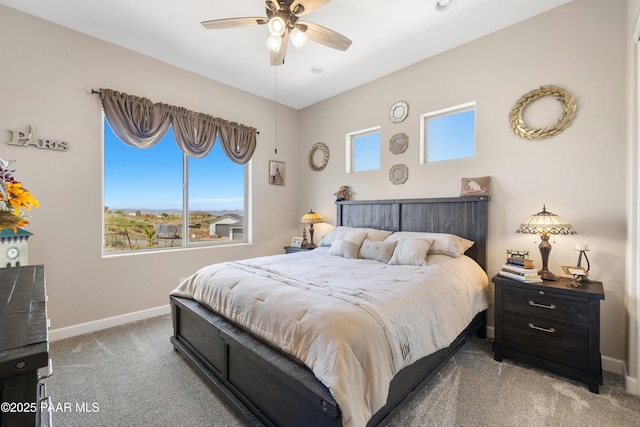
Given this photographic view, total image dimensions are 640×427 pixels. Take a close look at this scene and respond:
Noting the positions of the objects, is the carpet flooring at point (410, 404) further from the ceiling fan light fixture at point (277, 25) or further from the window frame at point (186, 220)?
the ceiling fan light fixture at point (277, 25)

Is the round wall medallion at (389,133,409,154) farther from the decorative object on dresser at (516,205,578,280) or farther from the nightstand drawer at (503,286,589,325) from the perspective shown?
the nightstand drawer at (503,286,589,325)

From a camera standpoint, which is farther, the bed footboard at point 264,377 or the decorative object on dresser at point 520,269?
the decorative object on dresser at point 520,269

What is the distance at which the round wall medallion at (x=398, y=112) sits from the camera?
3500 millimetres

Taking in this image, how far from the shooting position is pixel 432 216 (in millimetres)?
3164

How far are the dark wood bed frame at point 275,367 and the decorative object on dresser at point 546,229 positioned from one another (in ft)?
1.63

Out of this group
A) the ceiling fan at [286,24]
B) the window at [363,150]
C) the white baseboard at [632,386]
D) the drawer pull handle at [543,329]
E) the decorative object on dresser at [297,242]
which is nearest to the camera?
the white baseboard at [632,386]

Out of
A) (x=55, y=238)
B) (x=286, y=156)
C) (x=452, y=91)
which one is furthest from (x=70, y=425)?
(x=452, y=91)

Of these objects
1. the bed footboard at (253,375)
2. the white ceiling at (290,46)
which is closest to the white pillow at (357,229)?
the bed footboard at (253,375)

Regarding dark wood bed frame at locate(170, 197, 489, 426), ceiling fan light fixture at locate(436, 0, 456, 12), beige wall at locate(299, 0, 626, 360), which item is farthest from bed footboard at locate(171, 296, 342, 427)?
ceiling fan light fixture at locate(436, 0, 456, 12)

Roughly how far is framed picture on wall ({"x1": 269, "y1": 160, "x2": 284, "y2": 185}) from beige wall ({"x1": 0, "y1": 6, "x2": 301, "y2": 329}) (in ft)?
4.79

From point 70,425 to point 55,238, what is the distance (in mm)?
1816

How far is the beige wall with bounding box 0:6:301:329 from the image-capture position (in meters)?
2.53

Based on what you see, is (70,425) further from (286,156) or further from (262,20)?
(286,156)

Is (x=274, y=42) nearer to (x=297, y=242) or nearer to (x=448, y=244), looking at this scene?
(x=448, y=244)
